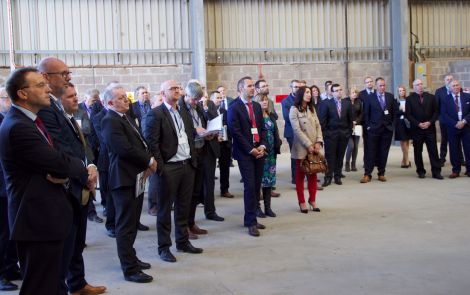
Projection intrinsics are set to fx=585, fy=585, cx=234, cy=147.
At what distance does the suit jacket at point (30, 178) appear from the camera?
2.80m

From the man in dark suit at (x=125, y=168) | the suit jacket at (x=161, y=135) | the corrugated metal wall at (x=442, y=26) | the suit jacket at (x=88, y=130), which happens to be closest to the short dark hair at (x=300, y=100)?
the suit jacket at (x=161, y=135)

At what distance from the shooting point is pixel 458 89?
906 centimetres

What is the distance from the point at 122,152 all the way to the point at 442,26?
1223cm

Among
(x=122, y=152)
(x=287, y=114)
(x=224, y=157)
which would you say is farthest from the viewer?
(x=287, y=114)

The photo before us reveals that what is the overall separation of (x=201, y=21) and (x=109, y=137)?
8.44m

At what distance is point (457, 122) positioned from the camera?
8.93 m

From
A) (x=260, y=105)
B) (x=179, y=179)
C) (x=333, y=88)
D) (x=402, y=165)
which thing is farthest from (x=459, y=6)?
(x=179, y=179)

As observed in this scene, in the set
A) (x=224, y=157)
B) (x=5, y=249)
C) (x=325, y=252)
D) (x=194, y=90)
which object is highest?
(x=194, y=90)

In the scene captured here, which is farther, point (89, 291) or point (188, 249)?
point (188, 249)

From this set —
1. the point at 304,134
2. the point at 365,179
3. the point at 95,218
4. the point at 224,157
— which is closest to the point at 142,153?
the point at 95,218

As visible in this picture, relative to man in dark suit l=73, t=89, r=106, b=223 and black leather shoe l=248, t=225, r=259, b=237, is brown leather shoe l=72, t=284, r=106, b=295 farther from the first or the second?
man in dark suit l=73, t=89, r=106, b=223

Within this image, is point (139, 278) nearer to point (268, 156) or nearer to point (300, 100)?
point (268, 156)

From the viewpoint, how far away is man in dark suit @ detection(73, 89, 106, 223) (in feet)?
21.8

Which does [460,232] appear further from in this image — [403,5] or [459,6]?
[459,6]
